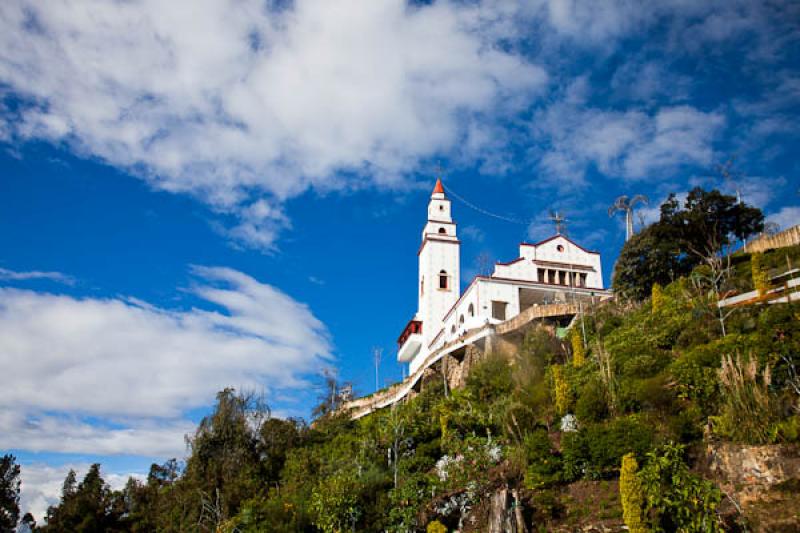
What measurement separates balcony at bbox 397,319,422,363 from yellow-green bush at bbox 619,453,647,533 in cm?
3168

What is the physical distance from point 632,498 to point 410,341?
3321 cm

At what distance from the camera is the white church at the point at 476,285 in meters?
39.2

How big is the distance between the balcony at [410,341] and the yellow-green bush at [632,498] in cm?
3168

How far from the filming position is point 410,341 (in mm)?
49500

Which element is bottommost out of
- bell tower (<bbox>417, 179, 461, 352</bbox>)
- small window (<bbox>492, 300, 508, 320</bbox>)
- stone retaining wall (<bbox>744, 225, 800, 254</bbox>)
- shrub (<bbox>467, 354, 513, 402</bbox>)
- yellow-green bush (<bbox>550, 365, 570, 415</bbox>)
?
yellow-green bush (<bbox>550, 365, 570, 415</bbox>)

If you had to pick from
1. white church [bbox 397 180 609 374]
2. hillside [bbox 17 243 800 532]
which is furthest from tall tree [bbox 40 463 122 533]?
white church [bbox 397 180 609 374]

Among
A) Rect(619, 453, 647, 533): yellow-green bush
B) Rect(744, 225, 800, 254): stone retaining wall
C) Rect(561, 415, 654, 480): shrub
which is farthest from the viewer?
Rect(744, 225, 800, 254): stone retaining wall

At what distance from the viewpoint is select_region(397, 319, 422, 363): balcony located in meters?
48.9

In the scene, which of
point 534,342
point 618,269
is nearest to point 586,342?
point 534,342

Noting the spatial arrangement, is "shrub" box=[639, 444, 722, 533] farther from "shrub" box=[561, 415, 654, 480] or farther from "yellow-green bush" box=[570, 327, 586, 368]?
"yellow-green bush" box=[570, 327, 586, 368]

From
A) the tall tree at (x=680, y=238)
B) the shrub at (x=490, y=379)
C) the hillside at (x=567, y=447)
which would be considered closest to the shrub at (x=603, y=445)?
the hillside at (x=567, y=447)

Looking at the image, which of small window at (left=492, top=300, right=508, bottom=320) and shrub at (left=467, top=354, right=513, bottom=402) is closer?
shrub at (left=467, top=354, right=513, bottom=402)

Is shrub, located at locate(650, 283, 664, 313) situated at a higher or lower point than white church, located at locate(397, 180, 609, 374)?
lower

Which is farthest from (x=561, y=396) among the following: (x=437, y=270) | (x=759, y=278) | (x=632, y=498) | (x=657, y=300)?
(x=437, y=270)
